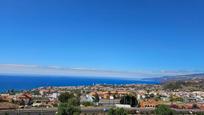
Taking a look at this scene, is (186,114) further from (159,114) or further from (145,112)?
(159,114)

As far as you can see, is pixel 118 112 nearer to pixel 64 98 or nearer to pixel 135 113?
pixel 135 113

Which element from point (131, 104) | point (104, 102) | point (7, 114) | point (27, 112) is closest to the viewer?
point (7, 114)

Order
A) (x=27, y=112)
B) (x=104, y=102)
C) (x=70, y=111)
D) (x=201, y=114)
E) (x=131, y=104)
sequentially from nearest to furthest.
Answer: (x=70, y=111) → (x=27, y=112) → (x=201, y=114) → (x=131, y=104) → (x=104, y=102)

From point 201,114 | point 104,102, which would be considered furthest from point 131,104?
point 201,114

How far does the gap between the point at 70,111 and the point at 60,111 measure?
780 mm

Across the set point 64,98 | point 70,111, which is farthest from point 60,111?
point 64,98

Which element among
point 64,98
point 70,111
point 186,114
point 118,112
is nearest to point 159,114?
point 118,112

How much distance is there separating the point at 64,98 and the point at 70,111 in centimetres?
2004

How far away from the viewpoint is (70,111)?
24672mm

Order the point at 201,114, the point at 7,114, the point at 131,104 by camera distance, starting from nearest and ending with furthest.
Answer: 1. the point at 7,114
2. the point at 201,114
3. the point at 131,104

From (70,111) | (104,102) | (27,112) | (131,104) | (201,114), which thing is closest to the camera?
(70,111)

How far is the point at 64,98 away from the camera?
4447cm

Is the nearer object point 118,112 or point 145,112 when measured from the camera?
point 118,112

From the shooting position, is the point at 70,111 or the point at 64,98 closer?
the point at 70,111
